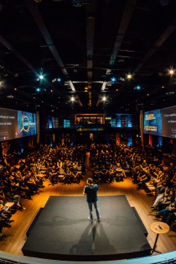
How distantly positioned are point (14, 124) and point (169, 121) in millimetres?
9716

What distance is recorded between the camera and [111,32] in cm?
404

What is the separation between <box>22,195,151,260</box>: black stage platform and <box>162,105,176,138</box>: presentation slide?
5.11 m

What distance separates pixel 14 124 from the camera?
10.2 m

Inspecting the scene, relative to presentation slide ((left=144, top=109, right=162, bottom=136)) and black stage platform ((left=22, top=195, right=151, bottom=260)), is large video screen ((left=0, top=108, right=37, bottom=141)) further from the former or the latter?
presentation slide ((left=144, top=109, right=162, bottom=136))

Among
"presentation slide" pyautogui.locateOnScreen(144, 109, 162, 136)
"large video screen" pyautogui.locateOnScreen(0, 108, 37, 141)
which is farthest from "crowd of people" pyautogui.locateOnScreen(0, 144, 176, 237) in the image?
"presentation slide" pyautogui.locateOnScreen(144, 109, 162, 136)

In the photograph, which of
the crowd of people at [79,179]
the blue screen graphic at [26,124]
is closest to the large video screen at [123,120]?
the crowd of people at [79,179]

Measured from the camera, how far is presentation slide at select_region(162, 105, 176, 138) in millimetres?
8656

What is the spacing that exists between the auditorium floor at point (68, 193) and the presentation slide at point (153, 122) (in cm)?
427

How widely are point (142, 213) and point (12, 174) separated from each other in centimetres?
641

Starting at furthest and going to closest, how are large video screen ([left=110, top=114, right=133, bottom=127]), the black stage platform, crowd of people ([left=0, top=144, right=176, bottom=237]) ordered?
large video screen ([left=110, top=114, right=133, bottom=127]) → crowd of people ([left=0, top=144, right=176, bottom=237]) → the black stage platform

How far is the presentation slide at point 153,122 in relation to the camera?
1079cm

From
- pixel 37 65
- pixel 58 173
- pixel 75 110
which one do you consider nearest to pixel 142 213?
pixel 58 173

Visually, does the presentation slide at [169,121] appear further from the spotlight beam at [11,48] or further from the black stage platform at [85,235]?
the spotlight beam at [11,48]

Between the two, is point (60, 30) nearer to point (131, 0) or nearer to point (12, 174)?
point (131, 0)
